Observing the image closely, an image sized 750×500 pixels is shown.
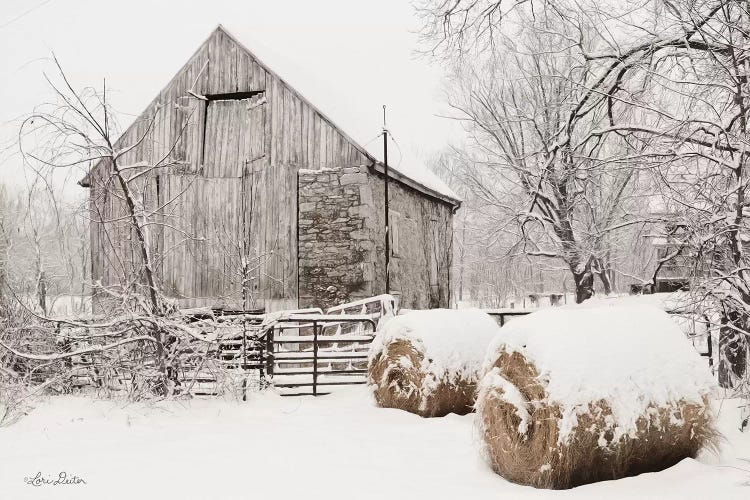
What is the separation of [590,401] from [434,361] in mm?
3181

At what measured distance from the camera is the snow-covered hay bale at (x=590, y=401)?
431cm

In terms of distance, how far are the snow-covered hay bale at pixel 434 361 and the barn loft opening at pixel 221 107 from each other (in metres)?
7.54

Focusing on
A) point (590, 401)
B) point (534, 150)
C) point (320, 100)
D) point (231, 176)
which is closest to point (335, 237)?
point (231, 176)

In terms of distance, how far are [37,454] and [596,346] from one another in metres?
4.83

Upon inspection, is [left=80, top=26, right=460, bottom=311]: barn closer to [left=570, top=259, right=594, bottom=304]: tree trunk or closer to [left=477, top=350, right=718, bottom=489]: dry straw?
[left=570, top=259, right=594, bottom=304]: tree trunk

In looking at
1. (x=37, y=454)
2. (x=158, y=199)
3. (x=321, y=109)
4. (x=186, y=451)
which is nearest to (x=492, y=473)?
(x=186, y=451)

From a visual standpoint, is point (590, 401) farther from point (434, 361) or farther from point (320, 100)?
point (320, 100)

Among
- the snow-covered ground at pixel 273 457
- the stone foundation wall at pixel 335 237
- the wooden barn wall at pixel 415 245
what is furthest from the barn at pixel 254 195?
the snow-covered ground at pixel 273 457

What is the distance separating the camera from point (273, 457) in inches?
218

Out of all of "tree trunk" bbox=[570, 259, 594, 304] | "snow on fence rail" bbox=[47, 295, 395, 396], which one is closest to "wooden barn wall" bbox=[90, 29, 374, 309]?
"snow on fence rail" bbox=[47, 295, 395, 396]

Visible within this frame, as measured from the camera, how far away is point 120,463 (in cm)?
527

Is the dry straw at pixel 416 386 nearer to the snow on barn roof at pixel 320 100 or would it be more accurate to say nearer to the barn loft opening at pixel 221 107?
the snow on barn roof at pixel 320 100

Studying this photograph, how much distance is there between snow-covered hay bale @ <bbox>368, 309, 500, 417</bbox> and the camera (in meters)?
7.38

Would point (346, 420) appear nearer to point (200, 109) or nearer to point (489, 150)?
point (200, 109)
